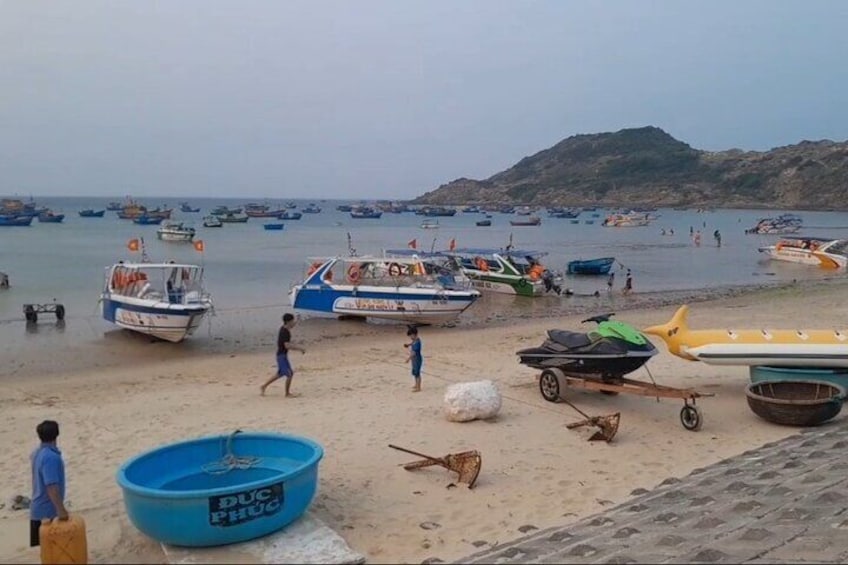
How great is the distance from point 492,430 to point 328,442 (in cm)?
236

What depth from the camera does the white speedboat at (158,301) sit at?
72.1 feet

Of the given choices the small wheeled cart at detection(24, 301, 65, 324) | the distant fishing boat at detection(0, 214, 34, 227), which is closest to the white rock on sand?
the small wheeled cart at detection(24, 301, 65, 324)

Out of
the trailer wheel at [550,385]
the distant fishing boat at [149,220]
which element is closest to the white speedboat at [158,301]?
the trailer wheel at [550,385]

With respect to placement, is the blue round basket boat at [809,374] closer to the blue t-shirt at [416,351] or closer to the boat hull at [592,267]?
the blue t-shirt at [416,351]

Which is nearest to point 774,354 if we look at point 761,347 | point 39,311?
point 761,347

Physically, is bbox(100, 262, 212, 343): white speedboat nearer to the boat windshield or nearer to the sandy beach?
the boat windshield

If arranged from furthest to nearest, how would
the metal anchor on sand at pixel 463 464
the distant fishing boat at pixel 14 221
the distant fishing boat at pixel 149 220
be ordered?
the distant fishing boat at pixel 149 220 → the distant fishing boat at pixel 14 221 → the metal anchor on sand at pixel 463 464

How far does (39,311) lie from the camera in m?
27.5

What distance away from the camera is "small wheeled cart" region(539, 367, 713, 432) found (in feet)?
37.0

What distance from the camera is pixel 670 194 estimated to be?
7131 inches

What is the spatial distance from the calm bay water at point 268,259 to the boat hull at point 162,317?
165 cm

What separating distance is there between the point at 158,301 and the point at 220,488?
16476mm

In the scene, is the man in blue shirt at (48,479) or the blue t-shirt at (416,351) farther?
the blue t-shirt at (416,351)

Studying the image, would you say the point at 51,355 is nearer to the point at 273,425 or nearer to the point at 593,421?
the point at 273,425
